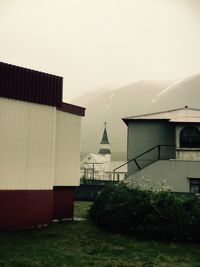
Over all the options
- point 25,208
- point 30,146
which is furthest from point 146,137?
point 25,208

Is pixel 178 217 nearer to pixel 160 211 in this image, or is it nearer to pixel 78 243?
pixel 160 211

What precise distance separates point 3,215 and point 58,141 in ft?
16.1

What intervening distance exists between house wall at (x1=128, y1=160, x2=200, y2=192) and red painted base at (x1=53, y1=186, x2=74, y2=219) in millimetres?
7685

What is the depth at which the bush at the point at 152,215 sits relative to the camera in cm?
1656

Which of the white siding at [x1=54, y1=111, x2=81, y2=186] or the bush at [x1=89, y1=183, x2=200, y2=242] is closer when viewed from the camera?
the bush at [x1=89, y1=183, x2=200, y2=242]

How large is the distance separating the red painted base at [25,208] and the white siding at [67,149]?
1.80 metres

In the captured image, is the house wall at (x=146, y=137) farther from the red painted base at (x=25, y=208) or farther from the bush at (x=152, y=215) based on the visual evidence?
the red painted base at (x=25, y=208)

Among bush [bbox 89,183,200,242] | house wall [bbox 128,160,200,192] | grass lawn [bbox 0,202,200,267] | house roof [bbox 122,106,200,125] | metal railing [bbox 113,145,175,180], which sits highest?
house roof [bbox 122,106,200,125]

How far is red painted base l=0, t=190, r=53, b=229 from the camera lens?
1722 centimetres

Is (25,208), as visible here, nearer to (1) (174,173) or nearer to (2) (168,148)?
(1) (174,173)

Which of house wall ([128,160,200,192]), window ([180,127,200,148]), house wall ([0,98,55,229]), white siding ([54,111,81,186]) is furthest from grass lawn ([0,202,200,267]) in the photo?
window ([180,127,200,148])

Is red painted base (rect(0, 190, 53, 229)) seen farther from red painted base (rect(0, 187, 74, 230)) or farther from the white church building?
the white church building

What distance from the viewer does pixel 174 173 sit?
28172mm

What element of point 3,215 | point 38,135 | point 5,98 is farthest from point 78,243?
point 5,98
